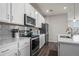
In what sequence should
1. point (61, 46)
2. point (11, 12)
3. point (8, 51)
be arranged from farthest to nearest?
point (61, 46) → point (11, 12) → point (8, 51)

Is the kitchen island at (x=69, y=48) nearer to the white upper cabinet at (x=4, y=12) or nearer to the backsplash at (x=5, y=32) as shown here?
the backsplash at (x=5, y=32)

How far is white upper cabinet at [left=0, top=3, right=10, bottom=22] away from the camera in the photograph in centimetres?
167

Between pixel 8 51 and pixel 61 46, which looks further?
pixel 61 46

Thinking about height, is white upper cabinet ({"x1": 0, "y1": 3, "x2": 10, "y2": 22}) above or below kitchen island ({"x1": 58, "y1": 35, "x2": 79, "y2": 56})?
above

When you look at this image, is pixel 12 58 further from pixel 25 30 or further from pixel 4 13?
pixel 25 30

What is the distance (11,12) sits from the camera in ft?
6.62

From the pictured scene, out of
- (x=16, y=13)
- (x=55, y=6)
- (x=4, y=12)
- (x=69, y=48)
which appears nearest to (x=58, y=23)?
(x=55, y=6)

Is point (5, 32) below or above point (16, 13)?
below

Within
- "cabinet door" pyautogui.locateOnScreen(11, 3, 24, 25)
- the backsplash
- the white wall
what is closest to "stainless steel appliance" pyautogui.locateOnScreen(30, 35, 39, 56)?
the backsplash

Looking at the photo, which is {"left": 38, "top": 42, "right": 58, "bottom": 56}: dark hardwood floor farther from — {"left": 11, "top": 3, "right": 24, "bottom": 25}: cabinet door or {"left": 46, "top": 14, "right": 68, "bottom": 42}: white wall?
{"left": 11, "top": 3, "right": 24, "bottom": 25}: cabinet door

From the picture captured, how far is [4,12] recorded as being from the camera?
175cm

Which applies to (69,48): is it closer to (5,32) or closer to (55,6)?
(5,32)

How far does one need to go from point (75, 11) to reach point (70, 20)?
444 millimetres

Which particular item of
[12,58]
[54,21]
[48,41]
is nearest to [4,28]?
[12,58]
